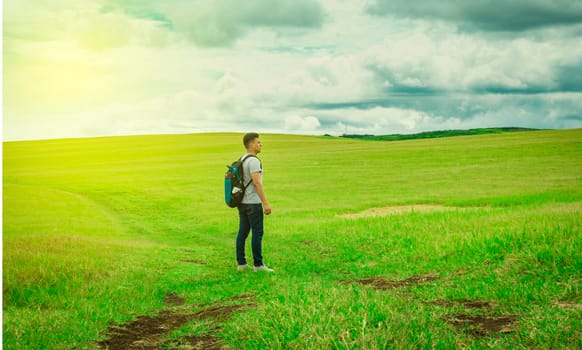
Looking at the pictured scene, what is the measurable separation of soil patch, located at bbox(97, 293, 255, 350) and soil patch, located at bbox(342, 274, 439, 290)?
8.60 feet

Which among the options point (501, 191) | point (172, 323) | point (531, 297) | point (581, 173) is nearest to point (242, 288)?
point (172, 323)

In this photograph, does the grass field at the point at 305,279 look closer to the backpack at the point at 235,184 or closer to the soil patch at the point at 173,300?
the soil patch at the point at 173,300

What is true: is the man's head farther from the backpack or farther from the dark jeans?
the dark jeans

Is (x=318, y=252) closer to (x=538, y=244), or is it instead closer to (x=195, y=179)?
(x=538, y=244)

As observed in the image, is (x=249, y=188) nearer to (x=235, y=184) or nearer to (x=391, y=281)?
(x=235, y=184)

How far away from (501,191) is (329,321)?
28.1 meters

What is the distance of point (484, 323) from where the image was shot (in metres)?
7.02

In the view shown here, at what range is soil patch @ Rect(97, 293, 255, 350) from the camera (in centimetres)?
742

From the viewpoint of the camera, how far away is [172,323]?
8.80 meters

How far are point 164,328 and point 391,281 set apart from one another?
189 inches

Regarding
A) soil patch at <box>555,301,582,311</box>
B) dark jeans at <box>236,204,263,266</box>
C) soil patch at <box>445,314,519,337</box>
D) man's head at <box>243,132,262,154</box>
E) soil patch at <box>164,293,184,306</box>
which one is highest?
man's head at <box>243,132,262,154</box>

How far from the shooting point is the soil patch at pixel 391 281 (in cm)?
1039

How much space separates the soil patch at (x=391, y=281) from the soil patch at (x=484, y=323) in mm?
2907

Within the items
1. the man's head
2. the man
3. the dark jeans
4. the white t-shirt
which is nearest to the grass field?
the dark jeans
